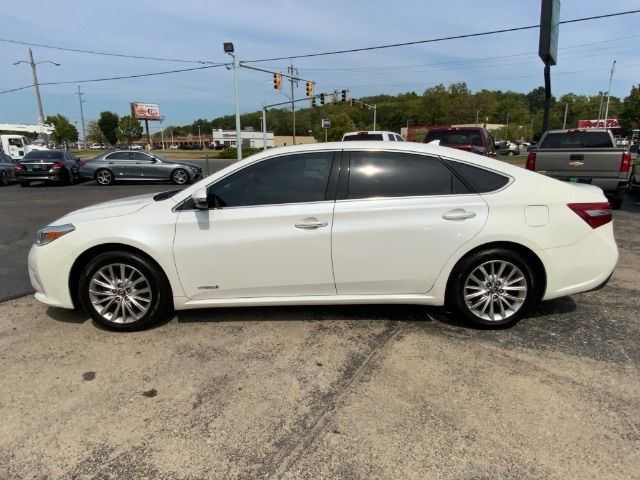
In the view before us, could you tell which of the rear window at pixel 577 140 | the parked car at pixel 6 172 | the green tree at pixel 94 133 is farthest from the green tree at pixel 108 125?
the rear window at pixel 577 140

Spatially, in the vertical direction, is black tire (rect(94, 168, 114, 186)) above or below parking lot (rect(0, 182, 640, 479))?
below

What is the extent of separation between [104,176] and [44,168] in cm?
220

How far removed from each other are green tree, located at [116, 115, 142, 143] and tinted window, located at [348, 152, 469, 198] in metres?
120

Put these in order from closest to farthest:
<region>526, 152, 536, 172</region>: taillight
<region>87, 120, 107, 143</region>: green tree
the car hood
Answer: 1. the car hood
2. <region>526, 152, 536, 172</region>: taillight
3. <region>87, 120, 107, 143</region>: green tree

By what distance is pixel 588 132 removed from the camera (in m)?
11.0

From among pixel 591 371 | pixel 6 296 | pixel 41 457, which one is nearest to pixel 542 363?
pixel 591 371

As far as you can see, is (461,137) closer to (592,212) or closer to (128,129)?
(592,212)

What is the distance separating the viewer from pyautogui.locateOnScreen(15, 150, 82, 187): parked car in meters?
18.6

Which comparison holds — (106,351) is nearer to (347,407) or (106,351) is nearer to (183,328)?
(183,328)

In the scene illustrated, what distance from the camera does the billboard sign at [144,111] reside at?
313 ft

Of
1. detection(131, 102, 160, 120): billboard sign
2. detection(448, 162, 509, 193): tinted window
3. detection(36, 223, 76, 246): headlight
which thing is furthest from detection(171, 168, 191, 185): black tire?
detection(131, 102, 160, 120): billboard sign

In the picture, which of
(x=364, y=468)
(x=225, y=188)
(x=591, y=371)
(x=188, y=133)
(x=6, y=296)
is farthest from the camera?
(x=188, y=133)

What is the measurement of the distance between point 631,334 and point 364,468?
2.84 metres

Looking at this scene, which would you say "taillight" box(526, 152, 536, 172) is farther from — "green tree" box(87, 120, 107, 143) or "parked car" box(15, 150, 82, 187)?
"green tree" box(87, 120, 107, 143)
